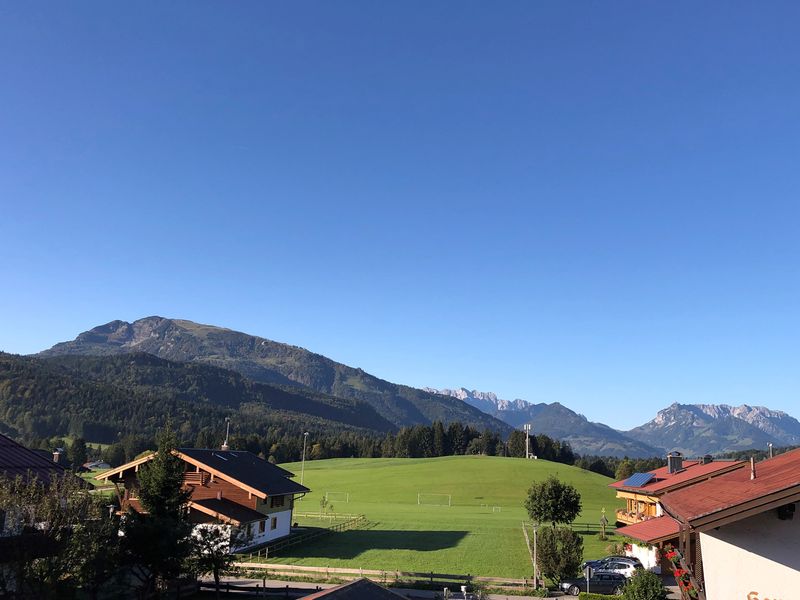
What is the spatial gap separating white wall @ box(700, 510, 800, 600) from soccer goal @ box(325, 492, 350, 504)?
9300 cm

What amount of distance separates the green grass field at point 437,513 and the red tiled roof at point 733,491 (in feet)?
95.2

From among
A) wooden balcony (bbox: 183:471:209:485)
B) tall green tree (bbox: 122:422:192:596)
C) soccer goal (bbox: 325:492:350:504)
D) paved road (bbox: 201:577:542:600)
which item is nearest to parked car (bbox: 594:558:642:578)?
paved road (bbox: 201:577:542:600)

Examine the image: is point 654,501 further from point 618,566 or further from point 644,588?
point 644,588

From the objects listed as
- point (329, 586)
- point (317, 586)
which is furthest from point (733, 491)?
point (317, 586)

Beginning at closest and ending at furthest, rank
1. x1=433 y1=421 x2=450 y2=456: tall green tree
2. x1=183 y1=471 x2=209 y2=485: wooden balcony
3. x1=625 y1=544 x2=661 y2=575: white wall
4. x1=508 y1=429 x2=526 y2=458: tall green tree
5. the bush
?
the bush < x1=625 y1=544 x2=661 y2=575: white wall < x1=183 y1=471 x2=209 y2=485: wooden balcony < x1=508 y1=429 x2=526 y2=458: tall green tree < x1=433 y1=421 x2=450 y2=456: tall green tree

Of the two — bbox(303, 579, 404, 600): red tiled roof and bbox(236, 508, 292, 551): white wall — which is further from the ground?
bbox(303, 579, 404, 600): red tiled roof

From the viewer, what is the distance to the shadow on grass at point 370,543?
46.3 m

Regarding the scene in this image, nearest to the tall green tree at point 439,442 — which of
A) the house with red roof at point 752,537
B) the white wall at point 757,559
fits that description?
the house with red roof at point 752,537

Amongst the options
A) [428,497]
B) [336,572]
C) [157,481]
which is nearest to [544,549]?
[336,572]

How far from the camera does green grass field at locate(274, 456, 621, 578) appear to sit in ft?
143

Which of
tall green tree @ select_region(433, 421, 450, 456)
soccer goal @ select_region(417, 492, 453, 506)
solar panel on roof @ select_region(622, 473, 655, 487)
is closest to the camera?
solar panel on roof @ select_region(622, 473, 655, 487)

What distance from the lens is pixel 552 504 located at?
53.3 m

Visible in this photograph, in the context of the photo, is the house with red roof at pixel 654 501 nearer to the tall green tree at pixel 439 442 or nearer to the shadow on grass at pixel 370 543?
the shadow on grass at pixel 370 543

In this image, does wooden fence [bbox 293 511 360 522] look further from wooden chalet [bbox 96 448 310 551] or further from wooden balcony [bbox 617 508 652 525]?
wooden balcony [bbox 617 508 652 525]
